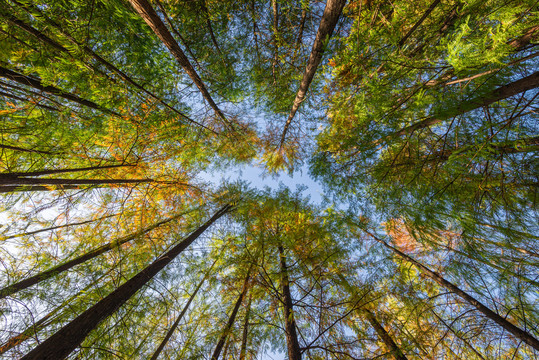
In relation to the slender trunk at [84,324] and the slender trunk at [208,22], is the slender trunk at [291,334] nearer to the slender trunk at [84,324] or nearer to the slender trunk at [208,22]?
the slender trunk at [84,324]

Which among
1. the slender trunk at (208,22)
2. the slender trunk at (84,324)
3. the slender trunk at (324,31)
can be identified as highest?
the slender trunk at (208,22)

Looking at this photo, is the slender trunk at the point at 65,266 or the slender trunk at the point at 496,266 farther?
the slender trunk at the point at 65,266

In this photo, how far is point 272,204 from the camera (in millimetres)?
5684

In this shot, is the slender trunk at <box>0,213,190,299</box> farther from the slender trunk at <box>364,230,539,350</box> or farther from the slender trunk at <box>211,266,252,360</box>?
the slender trunk at <box>364,230,539,350</box>

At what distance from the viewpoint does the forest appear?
7.55ft

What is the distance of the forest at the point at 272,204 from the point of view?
230cm

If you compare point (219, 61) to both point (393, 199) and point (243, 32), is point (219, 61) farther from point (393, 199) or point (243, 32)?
point (393, 199)

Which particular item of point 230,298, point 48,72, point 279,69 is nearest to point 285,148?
point 279,69

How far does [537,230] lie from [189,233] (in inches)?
297

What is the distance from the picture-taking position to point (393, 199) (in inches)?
143

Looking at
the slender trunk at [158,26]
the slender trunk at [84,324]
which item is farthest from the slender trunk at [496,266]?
the slender trunk at [158,26]

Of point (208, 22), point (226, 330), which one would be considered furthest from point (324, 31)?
point (226, 330)

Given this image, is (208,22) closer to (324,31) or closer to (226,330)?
(324,31)

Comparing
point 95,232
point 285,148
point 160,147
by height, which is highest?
point 285,148
